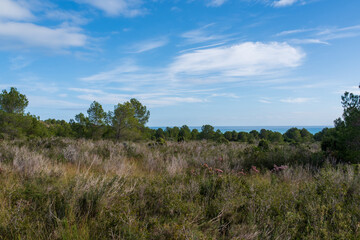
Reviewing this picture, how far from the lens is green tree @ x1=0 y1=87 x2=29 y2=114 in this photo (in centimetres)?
2244

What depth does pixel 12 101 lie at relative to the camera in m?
22.6

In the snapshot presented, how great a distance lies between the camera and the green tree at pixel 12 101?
73.6ft

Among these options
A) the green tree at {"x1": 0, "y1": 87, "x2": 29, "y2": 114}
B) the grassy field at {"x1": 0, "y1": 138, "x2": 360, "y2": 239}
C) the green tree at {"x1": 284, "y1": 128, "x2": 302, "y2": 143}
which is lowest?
the grassy field at {"x1": 0, "y1": 138, "x2": 360, "y2": 239}

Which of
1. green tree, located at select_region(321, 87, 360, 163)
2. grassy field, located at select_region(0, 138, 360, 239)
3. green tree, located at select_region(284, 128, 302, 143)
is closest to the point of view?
grassy field, located at select_region(0, 138, 360, 239)

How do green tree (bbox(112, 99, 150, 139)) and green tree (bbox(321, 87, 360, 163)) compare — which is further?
green tree (bbox(112, 99, 150, 139))

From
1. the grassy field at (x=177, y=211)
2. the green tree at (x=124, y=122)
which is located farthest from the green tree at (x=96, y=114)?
the grassy field at (x=177, y=211)

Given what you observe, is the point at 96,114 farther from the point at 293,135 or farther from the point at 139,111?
the point at 293,135

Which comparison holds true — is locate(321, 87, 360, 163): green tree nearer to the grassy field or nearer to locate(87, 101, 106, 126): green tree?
the grassy field

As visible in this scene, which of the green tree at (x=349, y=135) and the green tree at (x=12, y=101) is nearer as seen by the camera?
the green tree at (x=349, y=135)

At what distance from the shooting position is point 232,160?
8.14 meters

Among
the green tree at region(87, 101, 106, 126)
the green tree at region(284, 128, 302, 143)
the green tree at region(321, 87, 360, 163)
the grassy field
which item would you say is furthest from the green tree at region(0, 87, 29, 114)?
the green tree at region(284, 128, 302, 143)

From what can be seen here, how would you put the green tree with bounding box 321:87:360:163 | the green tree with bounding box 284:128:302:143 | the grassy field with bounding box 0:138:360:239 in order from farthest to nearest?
the green tree with bounding box 284:128:302:143 < the green tree with bounding box 321:87:360:163 < the grassy field with bounding box 0:138:360:239

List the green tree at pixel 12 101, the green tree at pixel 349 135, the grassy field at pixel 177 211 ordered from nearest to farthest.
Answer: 1. the grassy field at pixel 177 211
2. the green tree at pixel 349 135
3. the green tree at pixel 12 101

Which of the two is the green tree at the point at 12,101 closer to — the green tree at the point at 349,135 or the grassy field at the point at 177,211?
the grassy field at the point at 177,211
